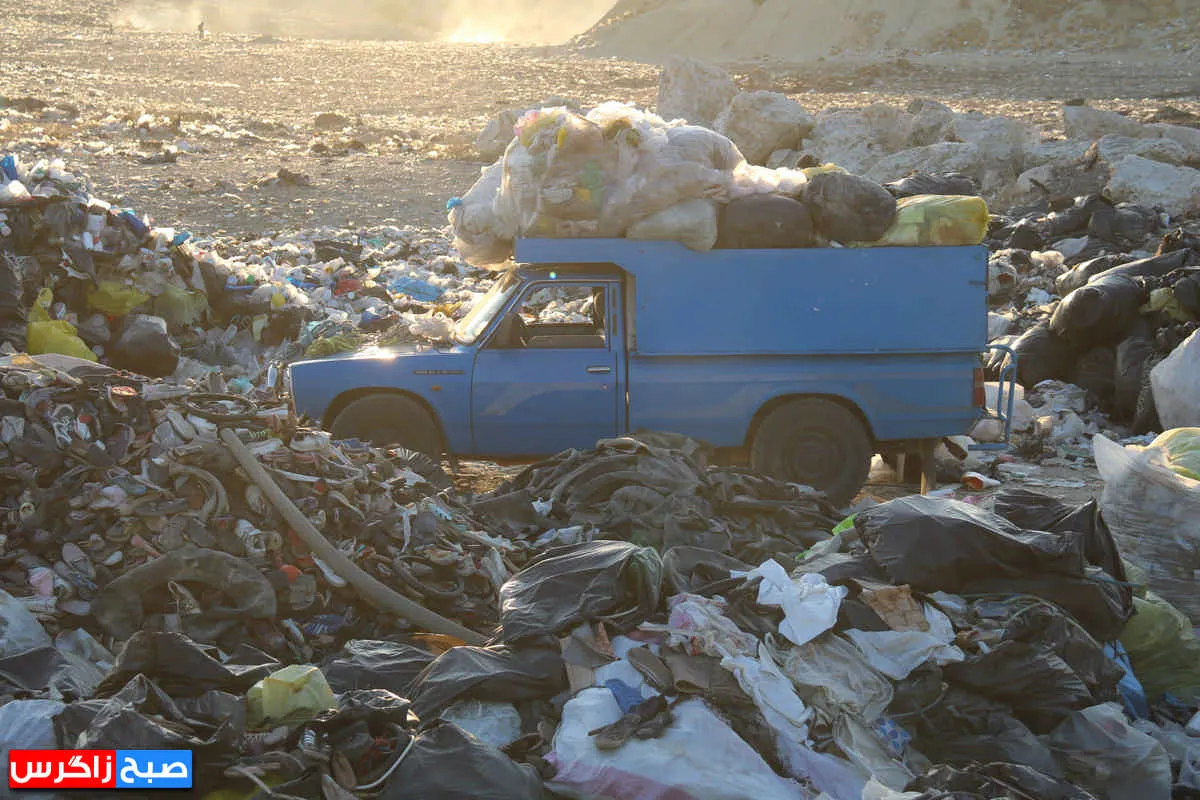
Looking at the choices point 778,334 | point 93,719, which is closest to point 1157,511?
point 778,334

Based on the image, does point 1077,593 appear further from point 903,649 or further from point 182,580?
point 182,580

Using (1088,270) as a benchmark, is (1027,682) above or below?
below

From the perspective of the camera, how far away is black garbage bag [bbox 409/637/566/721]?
13.1ft

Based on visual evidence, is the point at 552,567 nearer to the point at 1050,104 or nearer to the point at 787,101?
the point at 787,101

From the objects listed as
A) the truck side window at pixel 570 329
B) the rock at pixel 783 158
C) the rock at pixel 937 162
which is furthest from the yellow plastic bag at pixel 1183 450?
the rock at pixel 783 158

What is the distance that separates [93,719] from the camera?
348cm

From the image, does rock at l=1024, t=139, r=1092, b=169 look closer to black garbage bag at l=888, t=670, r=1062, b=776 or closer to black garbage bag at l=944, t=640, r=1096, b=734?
black garbage bag at l=944, t=640, r=1096, b=734

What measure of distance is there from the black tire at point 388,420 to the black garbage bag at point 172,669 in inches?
127

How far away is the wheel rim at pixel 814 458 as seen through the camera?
724 centimetres

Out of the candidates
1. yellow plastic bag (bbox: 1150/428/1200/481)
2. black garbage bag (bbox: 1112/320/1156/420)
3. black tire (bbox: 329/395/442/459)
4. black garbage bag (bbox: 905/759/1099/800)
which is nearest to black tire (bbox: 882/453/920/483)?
yellow plastic bag (bbox: 1150/428/1200/481)

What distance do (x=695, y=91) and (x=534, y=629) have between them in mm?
22112

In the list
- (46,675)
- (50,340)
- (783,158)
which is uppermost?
(783,158)

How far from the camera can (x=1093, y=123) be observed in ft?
71.2

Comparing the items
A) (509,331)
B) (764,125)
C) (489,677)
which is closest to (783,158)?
(764,125)
